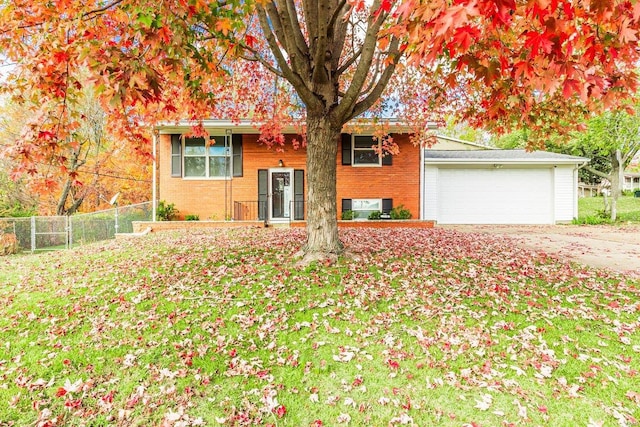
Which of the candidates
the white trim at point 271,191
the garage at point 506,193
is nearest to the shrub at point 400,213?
the garage at point 506,193

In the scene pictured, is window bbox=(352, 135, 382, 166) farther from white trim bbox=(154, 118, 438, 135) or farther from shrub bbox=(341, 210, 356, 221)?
shrub bbox=(341, 210, 356, 221)

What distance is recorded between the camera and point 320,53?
4965 mm

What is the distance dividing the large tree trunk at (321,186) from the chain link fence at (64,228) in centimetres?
948

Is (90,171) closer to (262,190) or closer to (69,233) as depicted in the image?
(69,233)

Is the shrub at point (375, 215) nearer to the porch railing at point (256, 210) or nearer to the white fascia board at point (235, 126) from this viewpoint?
the porch railing at point (256, 210)

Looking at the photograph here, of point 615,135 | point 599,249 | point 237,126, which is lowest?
point 599,249

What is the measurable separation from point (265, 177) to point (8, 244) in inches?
368

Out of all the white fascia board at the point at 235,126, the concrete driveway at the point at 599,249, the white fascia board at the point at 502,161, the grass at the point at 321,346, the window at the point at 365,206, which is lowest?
the grass at the point at 321,346

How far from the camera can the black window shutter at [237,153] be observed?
12672mm

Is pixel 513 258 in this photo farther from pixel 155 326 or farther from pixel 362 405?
pixel 155 326

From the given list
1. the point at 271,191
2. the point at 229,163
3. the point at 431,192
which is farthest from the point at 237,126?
the point at 431,192

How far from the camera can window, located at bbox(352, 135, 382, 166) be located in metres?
13.0

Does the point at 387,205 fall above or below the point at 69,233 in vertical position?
above

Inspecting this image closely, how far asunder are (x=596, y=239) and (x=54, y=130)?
1277 centimetres
